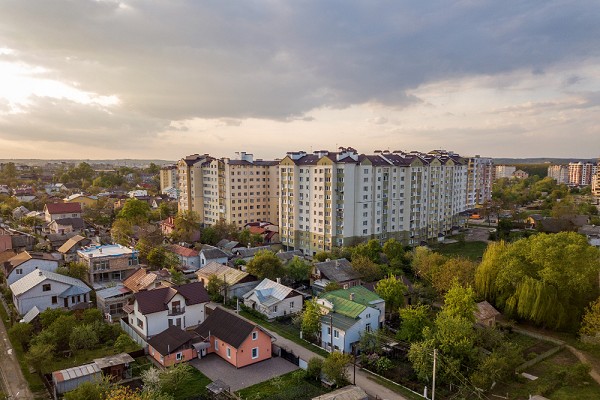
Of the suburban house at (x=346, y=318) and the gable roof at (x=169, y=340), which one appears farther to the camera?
the suburban house at (x=346, y=318)

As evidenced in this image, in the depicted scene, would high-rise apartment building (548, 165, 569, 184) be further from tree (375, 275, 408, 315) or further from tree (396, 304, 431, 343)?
tree (396, 304, 431, 343)

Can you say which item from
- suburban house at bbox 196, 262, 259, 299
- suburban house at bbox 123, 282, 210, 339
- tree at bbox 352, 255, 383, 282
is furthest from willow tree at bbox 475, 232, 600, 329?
suburban house at bbox 123, 282, 210, 339

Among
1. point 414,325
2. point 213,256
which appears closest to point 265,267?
point 213,256

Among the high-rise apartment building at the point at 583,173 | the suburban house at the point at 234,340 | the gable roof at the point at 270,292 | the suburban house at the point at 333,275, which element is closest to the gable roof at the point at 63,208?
the gable roof at the point at 270,292

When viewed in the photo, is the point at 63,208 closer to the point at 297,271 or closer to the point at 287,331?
the point at 297,271

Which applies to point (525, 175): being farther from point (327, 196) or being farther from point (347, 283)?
point (347, 283)

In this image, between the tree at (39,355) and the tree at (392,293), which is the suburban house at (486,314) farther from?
the tree at (39,355)
